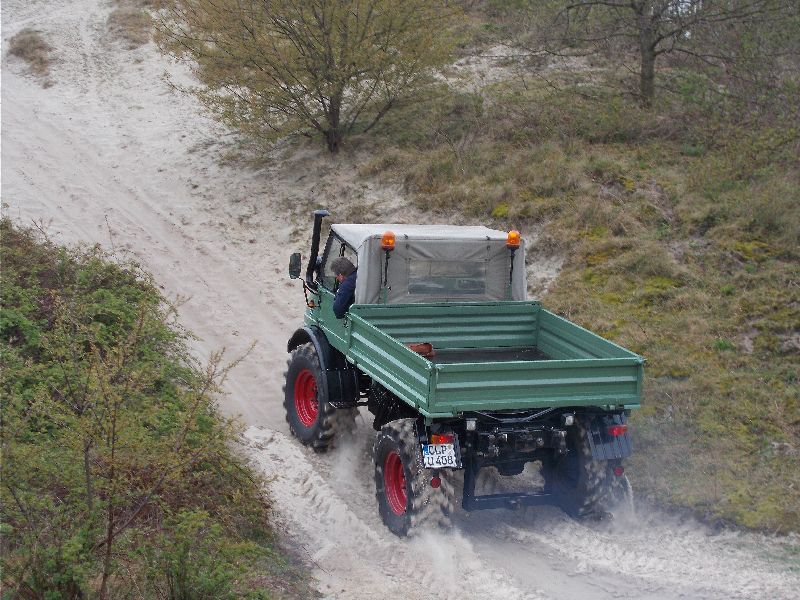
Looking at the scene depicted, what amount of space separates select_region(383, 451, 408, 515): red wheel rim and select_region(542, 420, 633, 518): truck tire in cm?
122

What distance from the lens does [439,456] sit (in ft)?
23.8

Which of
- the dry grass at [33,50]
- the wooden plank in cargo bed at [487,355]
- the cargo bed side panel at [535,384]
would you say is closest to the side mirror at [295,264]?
the wooden plank in cargo bed at [487,355]

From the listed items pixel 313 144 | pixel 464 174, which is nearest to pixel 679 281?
pixel 464 174

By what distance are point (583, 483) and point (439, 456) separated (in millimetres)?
1324

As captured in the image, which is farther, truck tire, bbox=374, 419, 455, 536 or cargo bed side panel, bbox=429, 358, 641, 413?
truck tire, bbox=374, 419, 455, 536

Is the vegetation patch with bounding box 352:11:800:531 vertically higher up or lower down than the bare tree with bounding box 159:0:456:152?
lower down

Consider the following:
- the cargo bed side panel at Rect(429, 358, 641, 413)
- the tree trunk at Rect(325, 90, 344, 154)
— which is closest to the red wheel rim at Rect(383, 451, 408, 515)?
the cargo bed side panel at Rect(429, 358, 641, 413)

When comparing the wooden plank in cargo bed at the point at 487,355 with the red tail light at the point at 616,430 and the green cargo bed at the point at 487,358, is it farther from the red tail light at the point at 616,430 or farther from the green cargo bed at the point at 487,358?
the red tail light at the point at 616,430

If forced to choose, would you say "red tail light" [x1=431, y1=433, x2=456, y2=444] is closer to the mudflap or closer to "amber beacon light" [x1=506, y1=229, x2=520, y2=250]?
the mudflap

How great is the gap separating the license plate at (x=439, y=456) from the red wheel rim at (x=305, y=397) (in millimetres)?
2725

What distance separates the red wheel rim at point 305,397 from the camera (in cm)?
984

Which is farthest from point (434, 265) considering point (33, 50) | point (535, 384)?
point (33, 50)

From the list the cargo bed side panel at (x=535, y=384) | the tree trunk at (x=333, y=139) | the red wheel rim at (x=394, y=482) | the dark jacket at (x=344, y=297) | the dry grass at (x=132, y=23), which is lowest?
the red wheel rim at (x=394, y=482)

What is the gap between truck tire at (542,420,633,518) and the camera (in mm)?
7715
